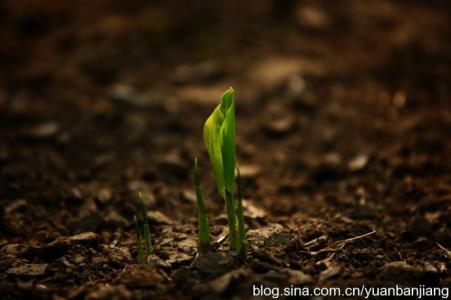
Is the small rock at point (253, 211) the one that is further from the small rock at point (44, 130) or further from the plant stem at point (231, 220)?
the small rock at point (44, 130)

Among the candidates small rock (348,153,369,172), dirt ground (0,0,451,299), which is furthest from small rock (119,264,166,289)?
small rock (348,153,369,172)

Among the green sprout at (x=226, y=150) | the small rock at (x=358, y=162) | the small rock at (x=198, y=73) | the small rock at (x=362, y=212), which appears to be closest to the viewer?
the green sprout at (x=226, y=150)

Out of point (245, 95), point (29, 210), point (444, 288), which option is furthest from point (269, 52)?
point (444, 288)

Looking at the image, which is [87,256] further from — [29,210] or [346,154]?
[346,154]

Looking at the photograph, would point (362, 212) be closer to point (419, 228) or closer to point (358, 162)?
point (419, 228)

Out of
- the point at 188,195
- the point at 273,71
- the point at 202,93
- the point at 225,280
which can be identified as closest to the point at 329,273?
the point at 225,280

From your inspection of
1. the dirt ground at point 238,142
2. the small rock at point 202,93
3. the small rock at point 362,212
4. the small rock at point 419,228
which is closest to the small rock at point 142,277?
the dirt ground at point 238,142

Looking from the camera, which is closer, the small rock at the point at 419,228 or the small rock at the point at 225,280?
the small rock at the point at 225,280
